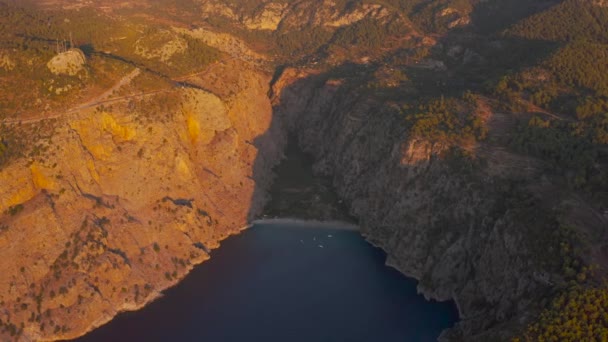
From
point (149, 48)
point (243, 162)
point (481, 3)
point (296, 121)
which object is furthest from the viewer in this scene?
point (481, 3)

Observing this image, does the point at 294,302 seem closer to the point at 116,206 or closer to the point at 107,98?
the point at 116,206

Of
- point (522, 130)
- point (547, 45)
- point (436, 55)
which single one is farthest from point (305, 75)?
point (522, 130)

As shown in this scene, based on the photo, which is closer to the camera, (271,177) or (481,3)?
(271,177)

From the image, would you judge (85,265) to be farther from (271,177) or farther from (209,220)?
(271,177)

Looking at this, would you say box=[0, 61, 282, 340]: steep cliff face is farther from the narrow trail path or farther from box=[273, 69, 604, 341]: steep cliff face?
box=[273, 69, 604, 341]: steep cliff face

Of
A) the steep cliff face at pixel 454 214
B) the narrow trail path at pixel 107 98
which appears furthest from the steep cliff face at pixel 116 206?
the steep cliff face at pixel 454 214

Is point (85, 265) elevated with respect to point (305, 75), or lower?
lower
